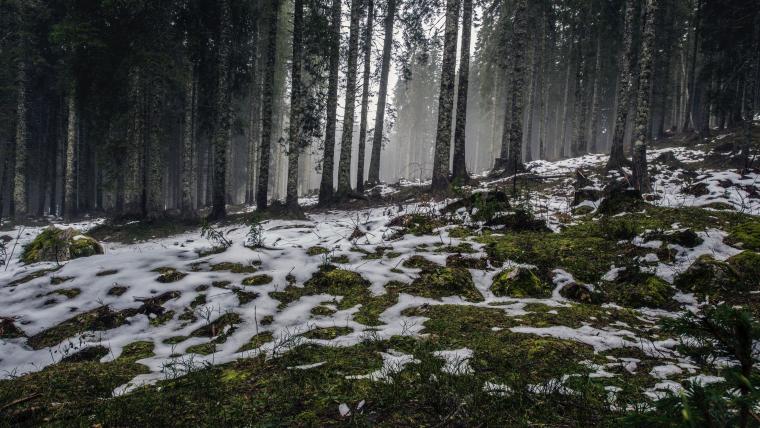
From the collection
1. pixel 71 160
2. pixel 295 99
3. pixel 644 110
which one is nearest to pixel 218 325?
pixel 295 99

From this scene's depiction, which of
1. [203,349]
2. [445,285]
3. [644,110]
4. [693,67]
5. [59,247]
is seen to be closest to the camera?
[203,349]

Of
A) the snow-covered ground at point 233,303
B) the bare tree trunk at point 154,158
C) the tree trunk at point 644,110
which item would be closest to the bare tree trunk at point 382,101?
the bare tree trunk at point 154,158

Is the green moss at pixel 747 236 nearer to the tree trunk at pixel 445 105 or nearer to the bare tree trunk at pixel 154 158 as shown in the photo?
the tree trunk at pixel 445 105

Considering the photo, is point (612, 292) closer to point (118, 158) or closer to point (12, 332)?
point (12, 332)

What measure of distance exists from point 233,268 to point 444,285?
2.86 m

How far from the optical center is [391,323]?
374 cm

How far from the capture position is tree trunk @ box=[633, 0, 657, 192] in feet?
32.1

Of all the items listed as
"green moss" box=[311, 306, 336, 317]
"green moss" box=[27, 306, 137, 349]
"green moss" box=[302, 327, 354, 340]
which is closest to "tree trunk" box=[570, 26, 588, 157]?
"green moss" box=[311, 306, 336, 317]

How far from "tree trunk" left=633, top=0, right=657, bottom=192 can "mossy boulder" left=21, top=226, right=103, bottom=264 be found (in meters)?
12.3

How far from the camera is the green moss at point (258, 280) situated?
4.65 metres

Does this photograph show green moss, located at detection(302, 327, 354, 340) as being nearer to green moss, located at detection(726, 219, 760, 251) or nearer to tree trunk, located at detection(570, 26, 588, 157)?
green moss, located at detection(726, 219, 760, 251)

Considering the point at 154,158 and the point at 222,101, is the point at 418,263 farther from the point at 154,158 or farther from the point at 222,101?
the point at 154,158

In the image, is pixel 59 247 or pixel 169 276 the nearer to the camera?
pixel 169 276

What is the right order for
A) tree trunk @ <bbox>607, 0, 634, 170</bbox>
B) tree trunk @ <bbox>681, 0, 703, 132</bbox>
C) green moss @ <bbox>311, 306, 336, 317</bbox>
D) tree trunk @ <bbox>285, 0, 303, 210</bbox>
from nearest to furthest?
green moss @ <bbox>311, 306, 336, 317</bbox> → tree trunk @ <bbox>285, 0, 303, 210</bbox> → tree trunk @ <bbox>607, 0, 634, 170</bbox> → tree trunk @ <bbox>681, 0, 703, 132</bbox>
